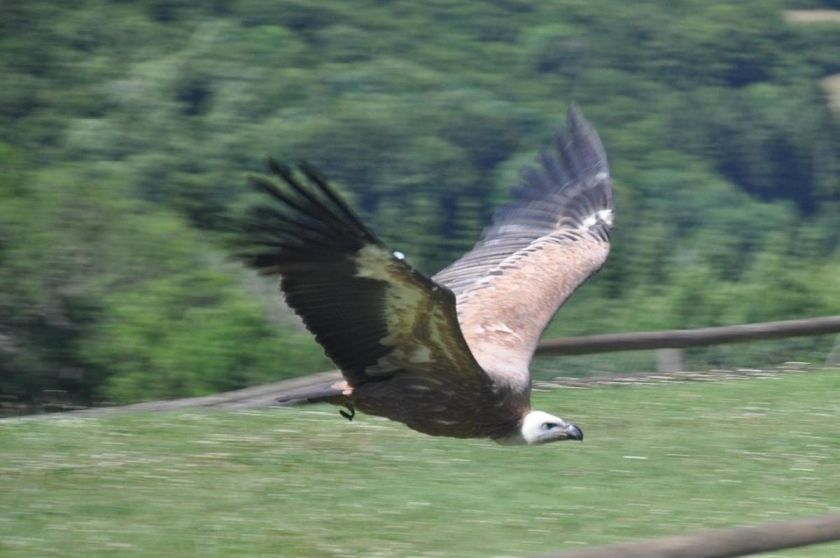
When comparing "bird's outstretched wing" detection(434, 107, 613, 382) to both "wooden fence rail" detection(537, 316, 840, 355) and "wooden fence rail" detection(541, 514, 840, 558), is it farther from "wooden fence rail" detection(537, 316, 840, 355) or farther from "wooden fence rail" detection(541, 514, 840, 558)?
"wooden fence rail" detection(541, 514, 840, 558)

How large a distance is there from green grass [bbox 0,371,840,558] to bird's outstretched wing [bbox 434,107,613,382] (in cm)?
66

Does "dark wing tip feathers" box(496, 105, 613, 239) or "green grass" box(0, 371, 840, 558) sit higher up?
"dark wing tip feathers" box(496, 105, 613, 239)

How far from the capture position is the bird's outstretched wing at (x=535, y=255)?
6.59 meters

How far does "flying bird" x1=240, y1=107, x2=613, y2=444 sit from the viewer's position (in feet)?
16.6

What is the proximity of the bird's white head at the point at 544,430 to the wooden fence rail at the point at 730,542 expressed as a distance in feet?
7.16

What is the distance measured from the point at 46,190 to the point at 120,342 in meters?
2.38

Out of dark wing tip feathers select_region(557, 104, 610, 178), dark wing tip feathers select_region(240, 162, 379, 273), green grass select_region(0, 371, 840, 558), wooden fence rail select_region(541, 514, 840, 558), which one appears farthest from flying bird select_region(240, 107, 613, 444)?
wooden fence rail select_region(541, 514, 840, 558)

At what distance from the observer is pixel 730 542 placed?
368cm

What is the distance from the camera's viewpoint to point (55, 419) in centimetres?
791

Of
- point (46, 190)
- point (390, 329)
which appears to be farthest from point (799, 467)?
point (46, 190)

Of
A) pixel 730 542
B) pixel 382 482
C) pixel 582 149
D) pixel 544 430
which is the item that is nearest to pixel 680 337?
pixel 582 149

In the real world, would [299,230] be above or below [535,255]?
above

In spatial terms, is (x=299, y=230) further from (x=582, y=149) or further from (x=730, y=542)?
(x=582, y=149)

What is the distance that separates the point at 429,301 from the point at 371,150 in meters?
25.9
